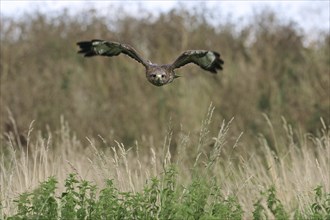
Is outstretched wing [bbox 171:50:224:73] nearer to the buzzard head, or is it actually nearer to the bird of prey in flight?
the bird of prey in flight

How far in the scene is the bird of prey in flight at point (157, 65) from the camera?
6824 mm

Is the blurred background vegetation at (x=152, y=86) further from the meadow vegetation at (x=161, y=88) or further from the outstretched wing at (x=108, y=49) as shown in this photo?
the outstretched wing at (x=108, y=49)

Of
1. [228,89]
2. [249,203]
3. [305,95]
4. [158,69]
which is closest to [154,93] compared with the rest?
[228,89]

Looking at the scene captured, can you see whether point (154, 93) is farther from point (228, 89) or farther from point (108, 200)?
point (108, 200)

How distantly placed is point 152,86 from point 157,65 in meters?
9.83

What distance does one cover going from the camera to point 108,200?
248 inches

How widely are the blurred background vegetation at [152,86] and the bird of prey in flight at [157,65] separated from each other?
6642 mm

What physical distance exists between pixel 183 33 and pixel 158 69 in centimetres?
1138

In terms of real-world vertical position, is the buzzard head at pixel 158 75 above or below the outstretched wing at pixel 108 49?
below

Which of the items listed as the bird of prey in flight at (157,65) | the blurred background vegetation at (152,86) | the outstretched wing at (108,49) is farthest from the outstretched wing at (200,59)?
the blurred background vegetation at (152,86)

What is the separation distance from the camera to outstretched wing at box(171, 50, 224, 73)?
281 inches

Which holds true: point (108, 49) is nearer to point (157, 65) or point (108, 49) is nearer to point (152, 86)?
point (157, 65)

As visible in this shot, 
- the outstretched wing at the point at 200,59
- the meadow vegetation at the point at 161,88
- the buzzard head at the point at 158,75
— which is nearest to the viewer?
the buzzard head at the point at 158,75

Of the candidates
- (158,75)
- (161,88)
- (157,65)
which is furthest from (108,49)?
(161,88)
